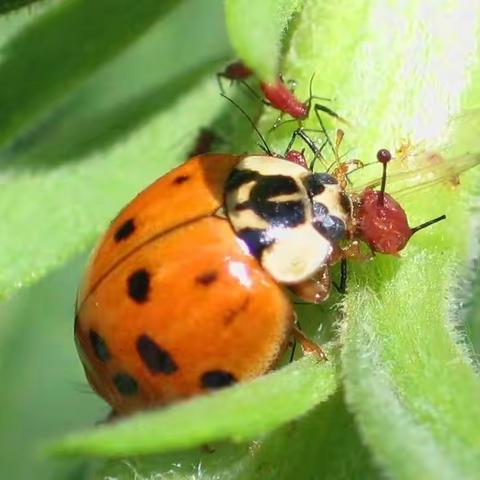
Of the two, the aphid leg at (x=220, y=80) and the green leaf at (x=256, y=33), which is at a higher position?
the green leaf at (x=256, y=33)

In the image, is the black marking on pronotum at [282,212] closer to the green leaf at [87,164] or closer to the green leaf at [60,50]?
the green leaf at [87,164]

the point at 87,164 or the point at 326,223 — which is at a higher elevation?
the point at 87,164

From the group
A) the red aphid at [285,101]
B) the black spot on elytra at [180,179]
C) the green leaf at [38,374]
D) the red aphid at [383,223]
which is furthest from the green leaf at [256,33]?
the green leaf at [38,374]

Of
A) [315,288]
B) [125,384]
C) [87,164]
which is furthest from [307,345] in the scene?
[87,164]

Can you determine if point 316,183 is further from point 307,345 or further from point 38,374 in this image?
point 38,374

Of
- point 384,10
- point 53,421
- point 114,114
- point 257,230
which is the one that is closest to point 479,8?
point 384,10
